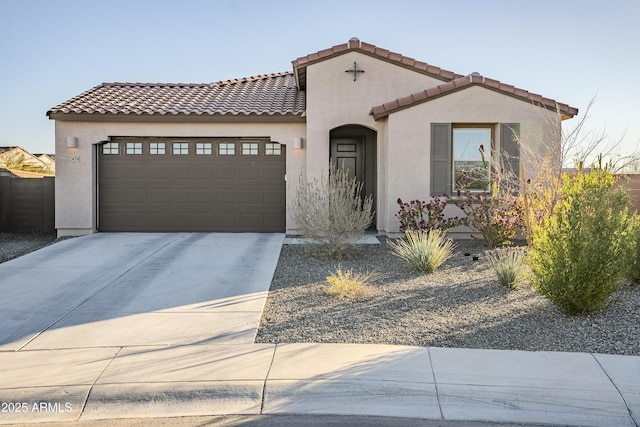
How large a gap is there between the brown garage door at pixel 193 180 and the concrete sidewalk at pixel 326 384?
889 centimetres

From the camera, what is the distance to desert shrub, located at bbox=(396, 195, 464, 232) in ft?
40.3

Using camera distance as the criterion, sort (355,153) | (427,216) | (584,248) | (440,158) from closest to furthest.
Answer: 1. (584,248)
2. (427,216)
3. (440,158)
4. (355,153)

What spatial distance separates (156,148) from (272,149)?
3052 mm

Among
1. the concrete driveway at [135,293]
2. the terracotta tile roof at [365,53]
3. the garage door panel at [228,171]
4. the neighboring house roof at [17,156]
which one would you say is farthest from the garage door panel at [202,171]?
the neighboring house roof at [17,156]

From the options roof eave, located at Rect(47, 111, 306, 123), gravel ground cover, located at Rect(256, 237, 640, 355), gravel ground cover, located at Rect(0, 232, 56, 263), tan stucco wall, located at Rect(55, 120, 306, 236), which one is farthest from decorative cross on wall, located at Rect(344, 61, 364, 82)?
gravel ground cover, located at Rect(0, 232, 56, 263)

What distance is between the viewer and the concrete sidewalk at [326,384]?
176 inches

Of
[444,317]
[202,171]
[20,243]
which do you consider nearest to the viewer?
[444,317]

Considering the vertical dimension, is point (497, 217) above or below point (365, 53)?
below

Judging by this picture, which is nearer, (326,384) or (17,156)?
(326,384)

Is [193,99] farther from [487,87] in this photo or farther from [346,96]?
[487,87]

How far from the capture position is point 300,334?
20.3ft

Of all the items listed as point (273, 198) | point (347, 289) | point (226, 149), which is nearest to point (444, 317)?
point (347, 289)

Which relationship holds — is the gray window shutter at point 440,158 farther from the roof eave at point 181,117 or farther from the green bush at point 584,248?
the green bush at point 584,248

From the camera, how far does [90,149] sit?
558 inches
